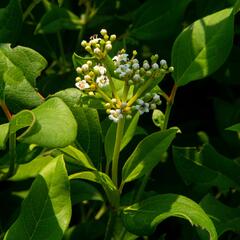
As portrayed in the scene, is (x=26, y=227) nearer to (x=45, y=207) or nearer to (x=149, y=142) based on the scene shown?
(x=45, y=207)

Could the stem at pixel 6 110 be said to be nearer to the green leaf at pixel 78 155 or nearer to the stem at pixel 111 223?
the green leaf at pixel 78 155

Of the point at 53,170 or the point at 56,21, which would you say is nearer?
the point at 53,170

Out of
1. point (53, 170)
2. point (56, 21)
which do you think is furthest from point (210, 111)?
point (53, 170)

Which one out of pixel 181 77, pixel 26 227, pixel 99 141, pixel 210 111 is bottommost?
pixel 210 111

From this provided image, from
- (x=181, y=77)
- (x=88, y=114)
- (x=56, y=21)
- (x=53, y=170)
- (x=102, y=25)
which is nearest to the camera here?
(x=53, y=170)

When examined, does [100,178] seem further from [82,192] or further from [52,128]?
[82,192]

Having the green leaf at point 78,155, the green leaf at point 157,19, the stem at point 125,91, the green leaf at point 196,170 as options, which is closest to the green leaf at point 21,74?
the green leaf at point 78,155
